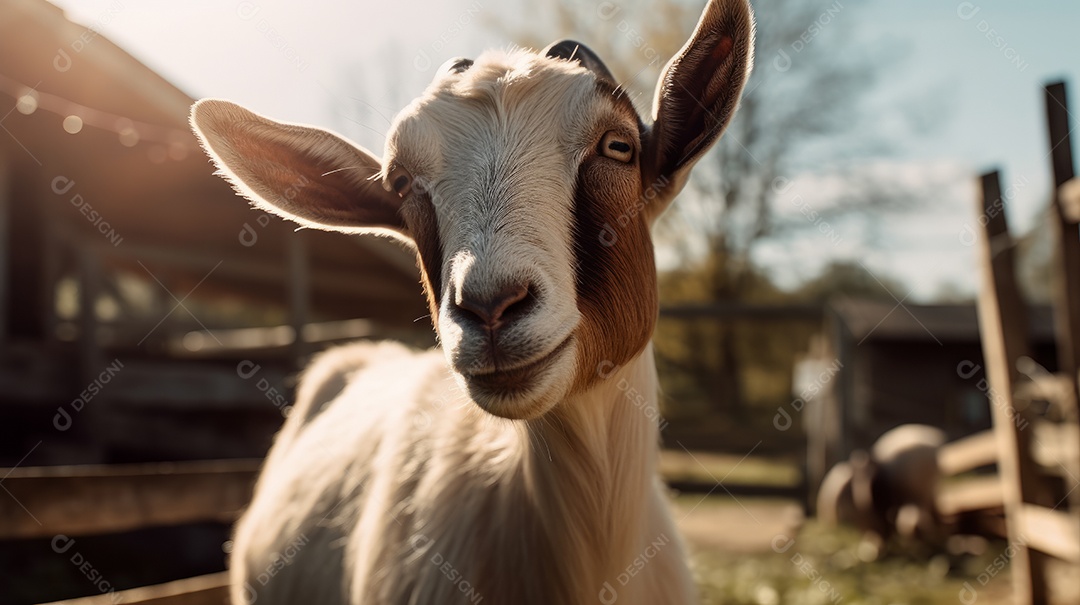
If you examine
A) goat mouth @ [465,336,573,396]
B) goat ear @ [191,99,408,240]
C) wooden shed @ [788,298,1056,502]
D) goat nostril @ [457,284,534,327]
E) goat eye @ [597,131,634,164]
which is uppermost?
goat eye @ [597,131,634,164]

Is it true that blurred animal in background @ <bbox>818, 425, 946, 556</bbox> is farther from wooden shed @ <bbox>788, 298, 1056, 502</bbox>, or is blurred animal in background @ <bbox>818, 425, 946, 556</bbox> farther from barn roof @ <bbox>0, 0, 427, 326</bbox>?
wooden shed @ <bbox>788, 298, 1056, 502</bbox>

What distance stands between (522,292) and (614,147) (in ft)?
2.27

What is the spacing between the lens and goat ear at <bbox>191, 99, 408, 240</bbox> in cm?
248

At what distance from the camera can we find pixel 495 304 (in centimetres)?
172

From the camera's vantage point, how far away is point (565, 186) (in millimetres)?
2113

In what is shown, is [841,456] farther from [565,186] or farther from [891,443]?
[565,186]

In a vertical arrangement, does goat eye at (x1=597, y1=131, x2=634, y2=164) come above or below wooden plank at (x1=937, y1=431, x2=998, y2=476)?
above

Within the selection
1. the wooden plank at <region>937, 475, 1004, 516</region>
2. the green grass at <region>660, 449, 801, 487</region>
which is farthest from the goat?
the green grass at <region>660, 449, 801, 487</region>

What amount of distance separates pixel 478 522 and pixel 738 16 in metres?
1.78

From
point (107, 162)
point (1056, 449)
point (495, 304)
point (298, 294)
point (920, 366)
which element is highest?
point (495, 304)

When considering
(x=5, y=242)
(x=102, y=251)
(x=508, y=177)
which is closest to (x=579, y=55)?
(x=508, y=177)

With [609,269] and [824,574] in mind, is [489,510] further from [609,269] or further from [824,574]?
[824,574]

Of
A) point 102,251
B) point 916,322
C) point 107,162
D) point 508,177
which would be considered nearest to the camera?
point 508,177

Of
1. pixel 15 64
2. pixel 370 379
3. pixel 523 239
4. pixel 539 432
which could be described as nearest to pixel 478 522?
pixel 539 432
